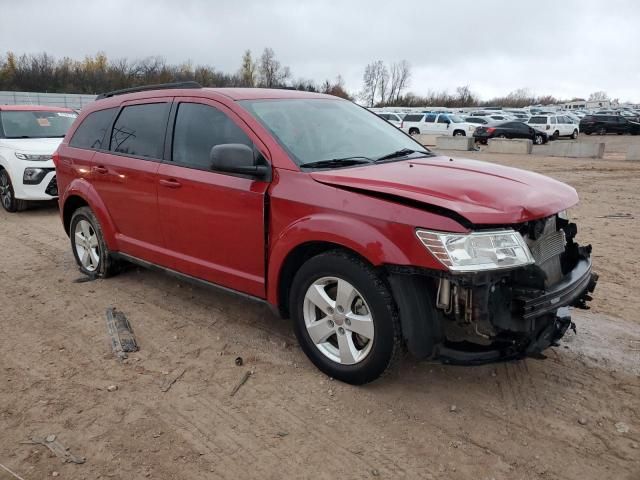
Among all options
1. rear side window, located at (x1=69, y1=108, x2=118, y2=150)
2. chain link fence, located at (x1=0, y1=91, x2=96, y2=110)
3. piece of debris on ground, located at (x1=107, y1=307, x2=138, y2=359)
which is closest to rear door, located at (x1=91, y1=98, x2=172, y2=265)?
rear side window, located at (x1=69, y1=108, x2=118, y2=150)

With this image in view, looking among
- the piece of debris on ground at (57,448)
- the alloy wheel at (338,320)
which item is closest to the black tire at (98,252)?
the piece of debris on ground at (57,448)

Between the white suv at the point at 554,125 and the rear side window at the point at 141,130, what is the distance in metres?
31.9

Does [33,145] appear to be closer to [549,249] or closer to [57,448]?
[57,448]

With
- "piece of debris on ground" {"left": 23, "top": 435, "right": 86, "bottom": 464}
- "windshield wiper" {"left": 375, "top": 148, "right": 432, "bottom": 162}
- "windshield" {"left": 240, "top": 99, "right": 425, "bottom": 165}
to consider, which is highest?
"windshield" {"left": 240, "top": 99, "right": 425, "bottom": 165}

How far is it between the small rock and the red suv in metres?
0.56

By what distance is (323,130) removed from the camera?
3.90m

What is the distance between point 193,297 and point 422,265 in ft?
8.96

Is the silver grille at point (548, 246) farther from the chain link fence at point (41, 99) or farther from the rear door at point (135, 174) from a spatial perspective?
the chain link fence at point (41, 99)

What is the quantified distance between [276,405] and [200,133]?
2065 millimetres

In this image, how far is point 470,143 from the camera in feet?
83.1

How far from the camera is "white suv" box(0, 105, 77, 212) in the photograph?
27.9 ft

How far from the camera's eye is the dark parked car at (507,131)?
96.8 ft

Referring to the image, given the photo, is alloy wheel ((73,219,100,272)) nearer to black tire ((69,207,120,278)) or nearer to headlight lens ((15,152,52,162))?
black tire ((69,207,120,278))

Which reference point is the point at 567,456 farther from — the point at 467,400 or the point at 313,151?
the point at 313,151
